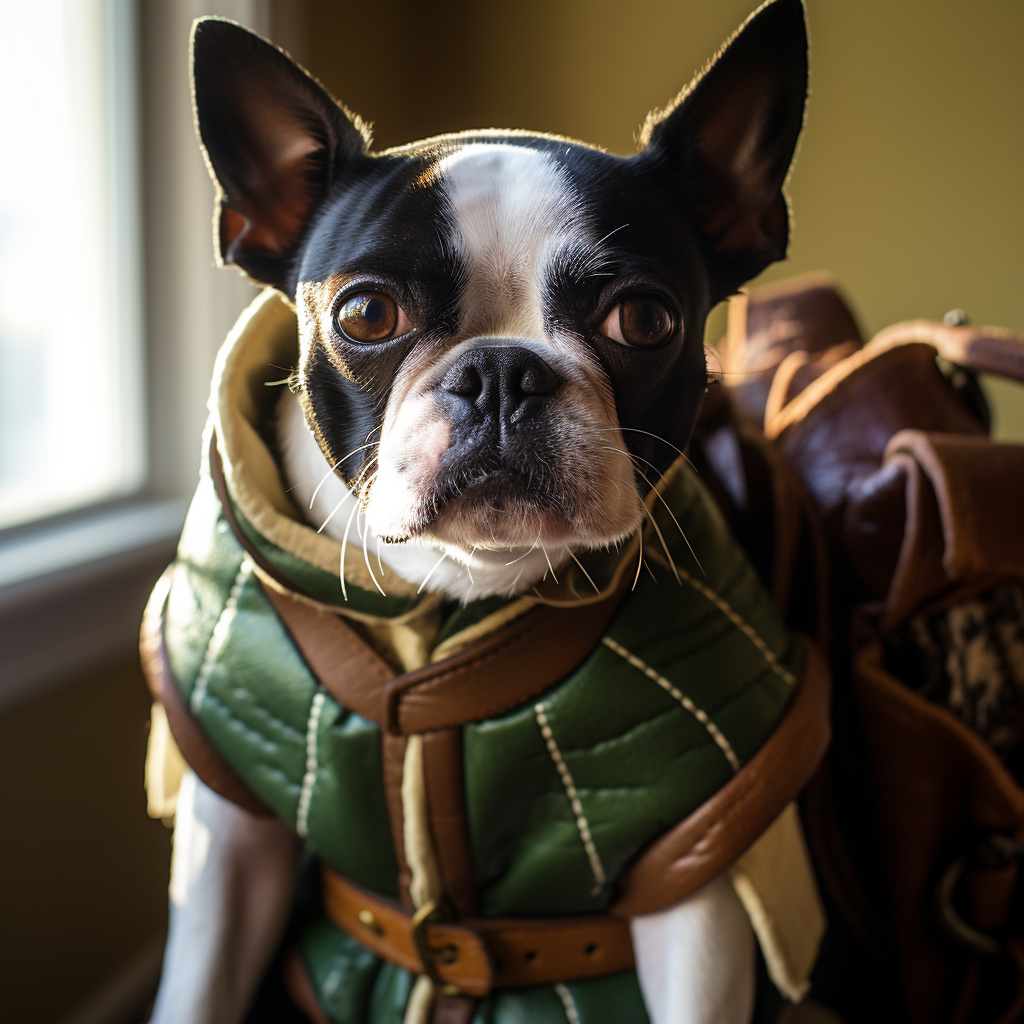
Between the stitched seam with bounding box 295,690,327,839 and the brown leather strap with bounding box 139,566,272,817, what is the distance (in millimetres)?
65

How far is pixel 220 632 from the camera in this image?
0.64 meters

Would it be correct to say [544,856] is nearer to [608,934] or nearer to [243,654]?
[608,934]

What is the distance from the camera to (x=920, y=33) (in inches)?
58.4

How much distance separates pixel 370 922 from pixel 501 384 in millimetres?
490

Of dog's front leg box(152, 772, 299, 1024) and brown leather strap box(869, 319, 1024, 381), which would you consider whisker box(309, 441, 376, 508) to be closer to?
dog's front leg box(152, 772, 299, 1024)

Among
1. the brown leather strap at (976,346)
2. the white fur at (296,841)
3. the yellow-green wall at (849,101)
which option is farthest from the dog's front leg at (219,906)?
the yellow-green wall at (849,101)

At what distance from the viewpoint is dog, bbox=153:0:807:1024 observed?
484 millimetres

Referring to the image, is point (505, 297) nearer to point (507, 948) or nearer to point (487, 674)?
point (487, 674)

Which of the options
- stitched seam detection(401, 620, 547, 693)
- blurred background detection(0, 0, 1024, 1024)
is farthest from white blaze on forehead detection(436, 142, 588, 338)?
blurred background detection(0, 0, 1024, 1024)

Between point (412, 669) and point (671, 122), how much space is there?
1.36ft

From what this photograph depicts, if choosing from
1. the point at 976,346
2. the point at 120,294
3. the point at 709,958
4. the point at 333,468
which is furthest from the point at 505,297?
the point at 120,294

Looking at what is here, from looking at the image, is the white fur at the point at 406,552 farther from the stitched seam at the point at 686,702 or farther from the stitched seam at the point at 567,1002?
the stitched seam at the point at 567,1002

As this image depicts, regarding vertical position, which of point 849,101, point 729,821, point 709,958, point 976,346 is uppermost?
point 849,101

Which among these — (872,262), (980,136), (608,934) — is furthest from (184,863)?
(980,136)
